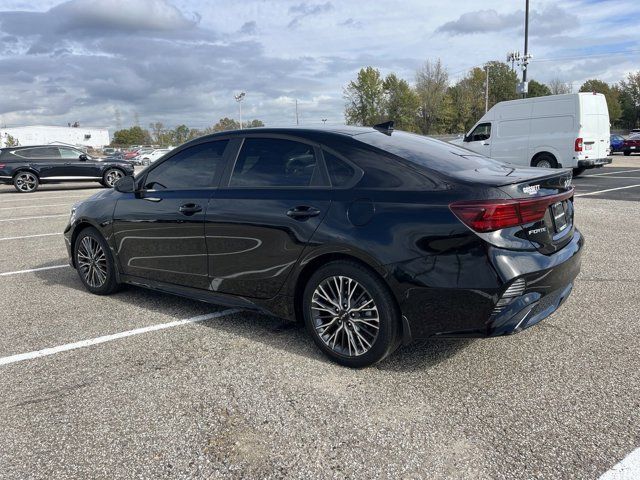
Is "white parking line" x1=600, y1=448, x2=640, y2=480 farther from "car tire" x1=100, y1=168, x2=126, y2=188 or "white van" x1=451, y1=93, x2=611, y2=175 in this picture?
"car tire" x1=100, y1=168, x2=126, y2=188

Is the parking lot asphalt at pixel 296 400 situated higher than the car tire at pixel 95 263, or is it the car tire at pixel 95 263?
the car tire at pixel 95 263

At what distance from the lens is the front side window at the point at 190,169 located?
4.22 meters

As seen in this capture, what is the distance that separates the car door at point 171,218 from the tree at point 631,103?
92.0 m

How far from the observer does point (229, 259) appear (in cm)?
399

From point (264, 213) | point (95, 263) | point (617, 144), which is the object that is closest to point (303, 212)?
point (264, 213)

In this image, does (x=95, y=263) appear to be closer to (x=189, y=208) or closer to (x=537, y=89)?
(x=189, y=208)

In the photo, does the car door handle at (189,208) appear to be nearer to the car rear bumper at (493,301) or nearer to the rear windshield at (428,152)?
the rear windshield at (428,152)

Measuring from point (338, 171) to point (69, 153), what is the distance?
61.1 feet

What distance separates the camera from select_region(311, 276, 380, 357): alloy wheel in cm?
329

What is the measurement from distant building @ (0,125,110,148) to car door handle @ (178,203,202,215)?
10951 centimetres

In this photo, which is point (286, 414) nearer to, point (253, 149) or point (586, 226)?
point (253, 149)

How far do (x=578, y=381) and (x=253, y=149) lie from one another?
108 inches

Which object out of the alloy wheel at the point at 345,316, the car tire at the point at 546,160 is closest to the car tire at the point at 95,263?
the alloy wheel at the point at 345,316

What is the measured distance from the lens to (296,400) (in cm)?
306
